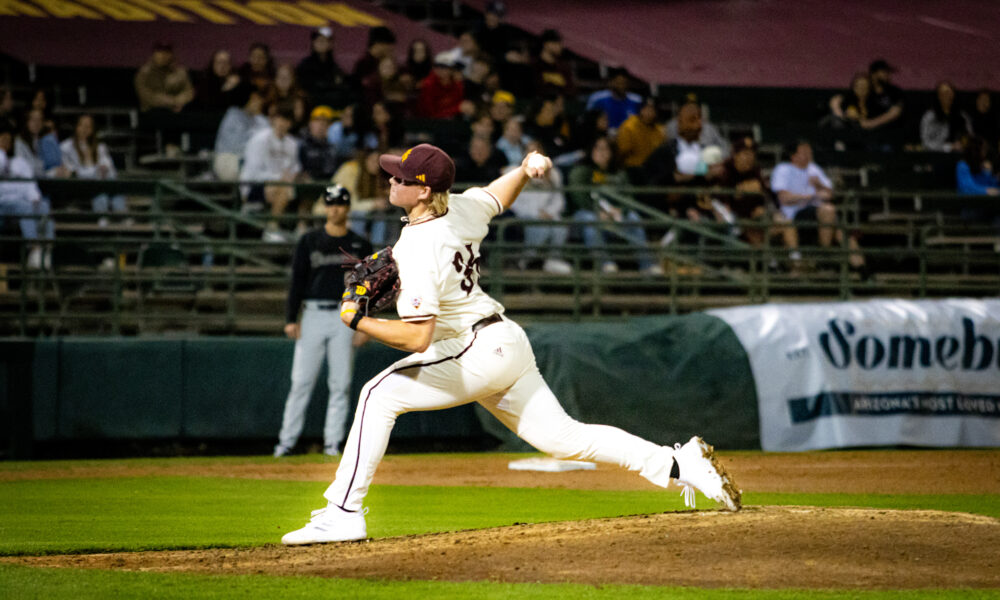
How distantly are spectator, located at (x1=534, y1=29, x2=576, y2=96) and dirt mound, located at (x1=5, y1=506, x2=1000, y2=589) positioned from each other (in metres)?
12.1

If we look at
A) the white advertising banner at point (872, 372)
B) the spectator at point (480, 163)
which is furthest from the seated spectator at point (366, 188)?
the white advertising banner at point (872, 372)

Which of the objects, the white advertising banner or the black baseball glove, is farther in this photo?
the white advertising banner

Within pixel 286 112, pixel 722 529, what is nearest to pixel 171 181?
pixel 286 112

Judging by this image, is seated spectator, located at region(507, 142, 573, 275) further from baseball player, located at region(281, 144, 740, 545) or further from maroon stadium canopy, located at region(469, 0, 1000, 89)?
baseball player, located at region(281, 144, 740, 545)

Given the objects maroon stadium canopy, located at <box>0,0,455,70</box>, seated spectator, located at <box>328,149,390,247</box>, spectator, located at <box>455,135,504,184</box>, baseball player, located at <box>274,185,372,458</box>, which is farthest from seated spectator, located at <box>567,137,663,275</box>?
maroon stadium canopy, located at <box>0,0,455,70</box>

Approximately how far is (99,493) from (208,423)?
3.17m

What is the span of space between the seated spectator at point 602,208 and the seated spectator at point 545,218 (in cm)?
26

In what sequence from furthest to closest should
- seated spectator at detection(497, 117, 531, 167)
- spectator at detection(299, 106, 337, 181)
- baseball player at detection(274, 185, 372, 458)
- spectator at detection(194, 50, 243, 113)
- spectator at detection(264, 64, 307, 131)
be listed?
spectator at detection(194, 50, 243, 113), spectator at detection(264, 64, 307, 131), seated spectator at detection(497, 117, 531, 167), spectator at detection(299, 106, 337, 181), baseball player at detection(274, 185, 372, 458)

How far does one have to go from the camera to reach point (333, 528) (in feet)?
19.2

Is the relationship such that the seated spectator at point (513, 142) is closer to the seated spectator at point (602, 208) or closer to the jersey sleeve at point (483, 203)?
the seated spectator at point (602, 208)

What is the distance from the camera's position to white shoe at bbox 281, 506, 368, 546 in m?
5.85

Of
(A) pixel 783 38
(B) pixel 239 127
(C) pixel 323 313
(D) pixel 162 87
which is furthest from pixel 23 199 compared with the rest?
(A) pixel 783 38

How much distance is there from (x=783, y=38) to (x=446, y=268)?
15901 millimetres

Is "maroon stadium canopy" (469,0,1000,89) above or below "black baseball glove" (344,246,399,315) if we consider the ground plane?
above
